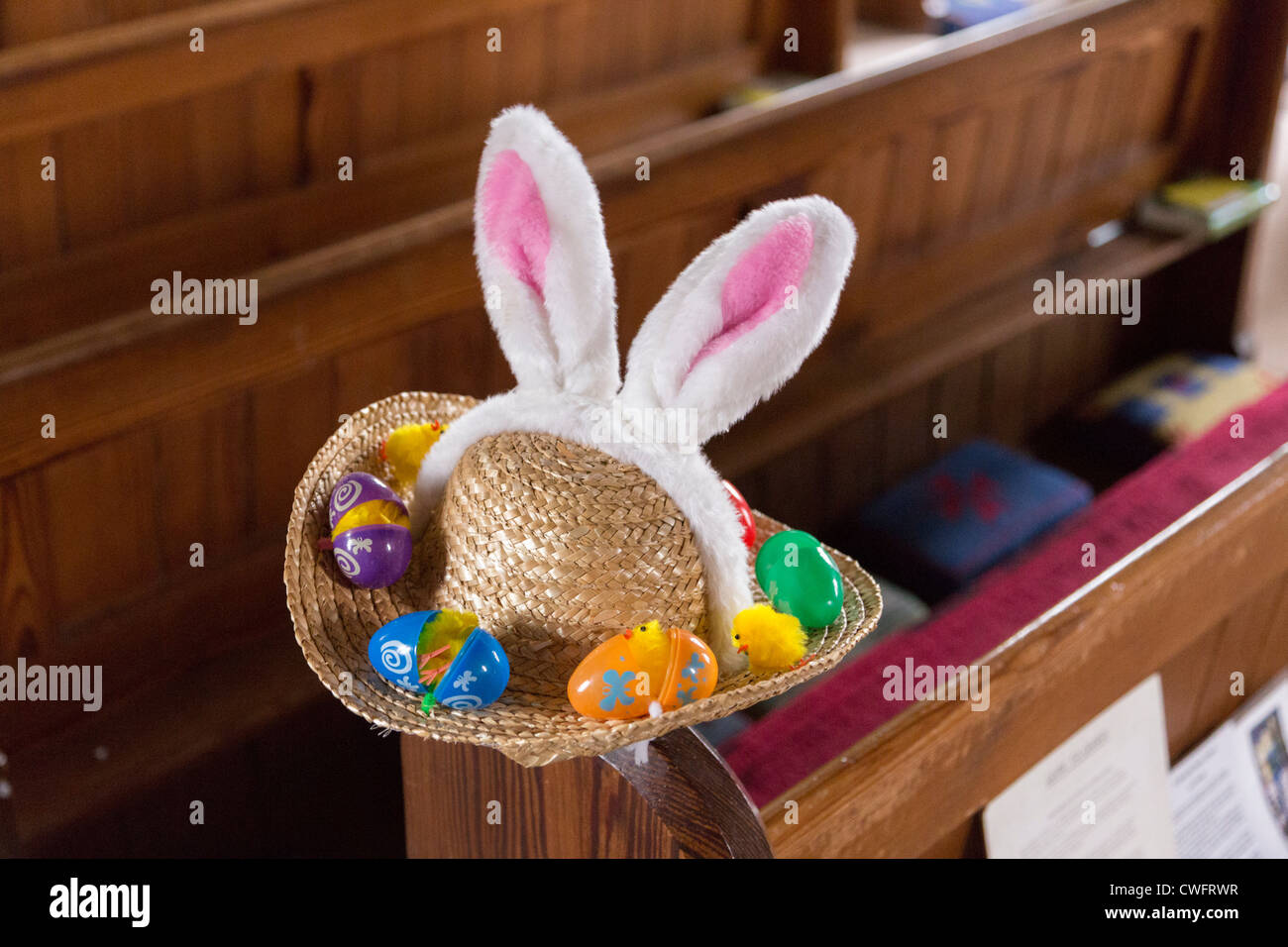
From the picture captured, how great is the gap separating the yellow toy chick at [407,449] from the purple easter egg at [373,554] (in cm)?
10

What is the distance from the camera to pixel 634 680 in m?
0.92

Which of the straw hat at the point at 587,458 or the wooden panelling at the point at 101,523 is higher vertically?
the straw hat at the point at 587,458

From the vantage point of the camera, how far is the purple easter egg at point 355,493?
42.0 inches

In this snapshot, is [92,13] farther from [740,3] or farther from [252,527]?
[740,3]

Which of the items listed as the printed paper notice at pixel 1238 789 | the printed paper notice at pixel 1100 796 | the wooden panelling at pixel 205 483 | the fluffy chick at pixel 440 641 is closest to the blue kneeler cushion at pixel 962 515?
the printed paper notice at pixel 1238 789

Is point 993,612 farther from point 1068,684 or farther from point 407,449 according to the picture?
point 407,449

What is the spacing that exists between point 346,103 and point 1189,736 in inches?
66.2

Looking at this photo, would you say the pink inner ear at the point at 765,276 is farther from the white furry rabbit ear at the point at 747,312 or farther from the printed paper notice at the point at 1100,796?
the printed paper notice at the point at 1100,796

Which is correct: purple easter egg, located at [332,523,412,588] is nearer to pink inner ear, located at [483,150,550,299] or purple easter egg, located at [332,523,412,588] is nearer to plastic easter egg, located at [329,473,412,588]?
plastic easter egg, located at [329,473,412,588]

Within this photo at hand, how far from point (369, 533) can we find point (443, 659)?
0.14 meters

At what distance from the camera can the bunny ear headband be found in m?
0.94

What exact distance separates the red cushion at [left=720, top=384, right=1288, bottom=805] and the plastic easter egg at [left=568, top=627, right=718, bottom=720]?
55cm

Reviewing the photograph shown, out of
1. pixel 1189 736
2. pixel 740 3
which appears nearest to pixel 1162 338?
pixel 740 3

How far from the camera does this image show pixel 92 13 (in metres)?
2.06
